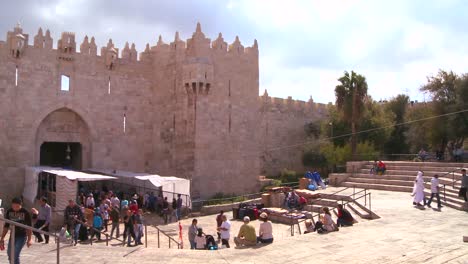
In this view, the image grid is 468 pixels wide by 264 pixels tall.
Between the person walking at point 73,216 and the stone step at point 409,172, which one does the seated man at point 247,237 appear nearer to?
the person walking at point 73,216

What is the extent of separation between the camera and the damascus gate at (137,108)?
2016cm

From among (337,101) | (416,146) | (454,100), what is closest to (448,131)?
(454,100)

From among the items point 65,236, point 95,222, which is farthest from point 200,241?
point 95,222

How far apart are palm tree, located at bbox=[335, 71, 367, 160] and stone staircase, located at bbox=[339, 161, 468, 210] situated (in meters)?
4.63

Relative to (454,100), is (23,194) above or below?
below

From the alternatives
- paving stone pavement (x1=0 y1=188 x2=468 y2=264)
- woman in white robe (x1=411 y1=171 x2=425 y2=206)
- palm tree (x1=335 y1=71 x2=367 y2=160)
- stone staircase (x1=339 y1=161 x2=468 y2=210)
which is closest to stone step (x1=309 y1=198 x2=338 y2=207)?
stone staircase (x1=339 y1=161 x2=468 y2=210)

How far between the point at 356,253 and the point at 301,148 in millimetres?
26070

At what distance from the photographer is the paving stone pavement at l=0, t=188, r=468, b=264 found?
846 centimetres

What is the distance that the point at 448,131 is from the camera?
24500 millimetres

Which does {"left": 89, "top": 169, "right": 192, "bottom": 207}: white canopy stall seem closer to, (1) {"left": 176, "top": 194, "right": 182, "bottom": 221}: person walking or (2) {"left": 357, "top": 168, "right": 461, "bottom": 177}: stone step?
(1) {"left": 176, "top": 194, "right": 182, "bottom": 221}: person walking

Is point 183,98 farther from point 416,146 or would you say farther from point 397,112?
point 397,112

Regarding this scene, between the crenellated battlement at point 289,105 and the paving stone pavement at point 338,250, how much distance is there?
21699 mm

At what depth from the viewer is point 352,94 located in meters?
27.0

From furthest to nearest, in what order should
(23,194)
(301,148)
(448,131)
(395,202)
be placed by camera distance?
(301,148) → (448,131) → (23,194) → (395,202)
